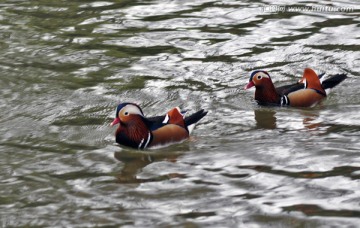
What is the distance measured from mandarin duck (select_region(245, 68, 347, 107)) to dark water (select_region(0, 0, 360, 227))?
15cm

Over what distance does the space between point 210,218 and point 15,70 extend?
7067 millimetres

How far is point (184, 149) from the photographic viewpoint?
1135 centimetres

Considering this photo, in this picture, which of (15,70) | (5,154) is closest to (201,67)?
(15,70)

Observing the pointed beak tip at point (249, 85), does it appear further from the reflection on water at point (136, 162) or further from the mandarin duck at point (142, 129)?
the reflection on water at point (136, 162)

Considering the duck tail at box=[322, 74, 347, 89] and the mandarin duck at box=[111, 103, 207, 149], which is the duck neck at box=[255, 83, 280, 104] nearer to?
the duck tail at box=[322, 74, 347, 89]

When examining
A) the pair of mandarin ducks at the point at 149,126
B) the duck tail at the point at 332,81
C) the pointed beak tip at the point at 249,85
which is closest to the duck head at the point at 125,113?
the pair of mandarin ducks at the point at 149,126

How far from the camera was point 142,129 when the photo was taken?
37.5ft

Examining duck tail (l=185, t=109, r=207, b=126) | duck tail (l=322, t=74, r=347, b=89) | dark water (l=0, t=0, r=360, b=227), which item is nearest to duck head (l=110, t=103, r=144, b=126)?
dark water (l=0, t=0, r=360, b=227)

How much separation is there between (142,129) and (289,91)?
2.63 meters

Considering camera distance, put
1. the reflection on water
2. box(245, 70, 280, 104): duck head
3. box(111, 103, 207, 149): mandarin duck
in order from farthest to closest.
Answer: box(245, 70, 280, 104): duck head < box(111, 103, 207, 149): mandarin duck < the reflection on water

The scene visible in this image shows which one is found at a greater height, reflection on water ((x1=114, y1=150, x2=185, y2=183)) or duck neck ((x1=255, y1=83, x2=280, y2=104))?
duck neck ((x1=255, y1=83, x2=280, y2=104))

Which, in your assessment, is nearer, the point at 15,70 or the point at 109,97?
the point at 109,97

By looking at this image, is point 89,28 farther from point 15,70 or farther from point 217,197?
point 217,197

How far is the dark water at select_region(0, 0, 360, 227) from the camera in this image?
9219 mm
